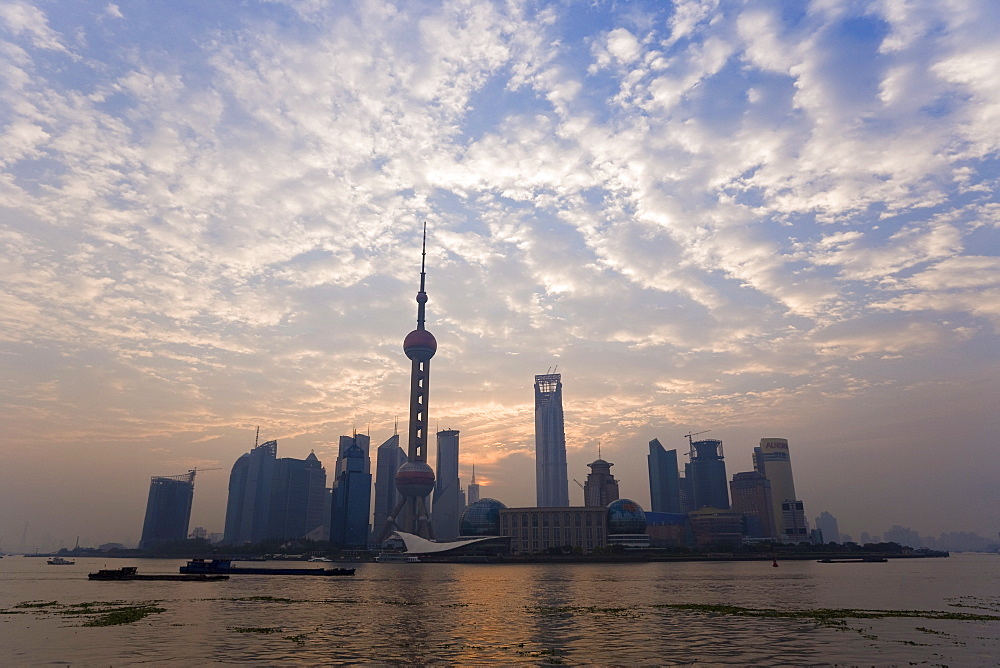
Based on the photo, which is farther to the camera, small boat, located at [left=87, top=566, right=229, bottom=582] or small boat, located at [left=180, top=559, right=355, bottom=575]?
small boat, located at [left=180, top=559, right=355, bottom=575]

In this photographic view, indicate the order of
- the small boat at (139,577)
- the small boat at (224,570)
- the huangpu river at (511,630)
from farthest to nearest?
the small boat at (224,570), the small boat at (139,577), the huangpu river at (511,630)

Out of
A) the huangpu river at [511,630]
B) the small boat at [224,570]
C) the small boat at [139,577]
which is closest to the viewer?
the huangpu river at [511,630]

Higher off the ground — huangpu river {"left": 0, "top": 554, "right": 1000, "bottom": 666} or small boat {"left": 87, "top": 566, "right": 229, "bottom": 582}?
small boat {"left": 87, "top": 566, "right": 229, "bottom": 582}

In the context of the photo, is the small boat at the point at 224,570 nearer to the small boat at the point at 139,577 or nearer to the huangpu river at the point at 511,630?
the small boat at the point at 139,577

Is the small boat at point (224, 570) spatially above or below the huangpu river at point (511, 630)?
above

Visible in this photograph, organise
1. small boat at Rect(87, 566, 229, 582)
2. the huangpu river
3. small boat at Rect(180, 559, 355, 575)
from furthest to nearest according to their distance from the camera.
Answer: small boat at Rect(180, 559, 355, 575) → small boat at Rect(87, 566, 229, 582) → the huangpu river

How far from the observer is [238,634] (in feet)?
200

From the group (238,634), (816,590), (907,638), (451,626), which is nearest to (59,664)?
(238,634)

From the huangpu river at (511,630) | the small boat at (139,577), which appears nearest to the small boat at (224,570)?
the small boat at (139,577)

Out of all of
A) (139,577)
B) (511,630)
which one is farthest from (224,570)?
(511,630)

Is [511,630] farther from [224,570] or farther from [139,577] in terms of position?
[224,570]

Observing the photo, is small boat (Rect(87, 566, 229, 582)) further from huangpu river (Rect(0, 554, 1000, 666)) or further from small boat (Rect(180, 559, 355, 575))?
huangpu river (Rect(0, 554, 1000, 666))

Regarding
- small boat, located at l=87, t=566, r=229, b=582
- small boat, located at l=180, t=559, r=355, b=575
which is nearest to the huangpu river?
small boat, located at l=87, t=566, r=229, b=582

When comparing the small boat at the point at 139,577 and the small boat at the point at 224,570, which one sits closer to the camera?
the small boat at the point at 139,577
